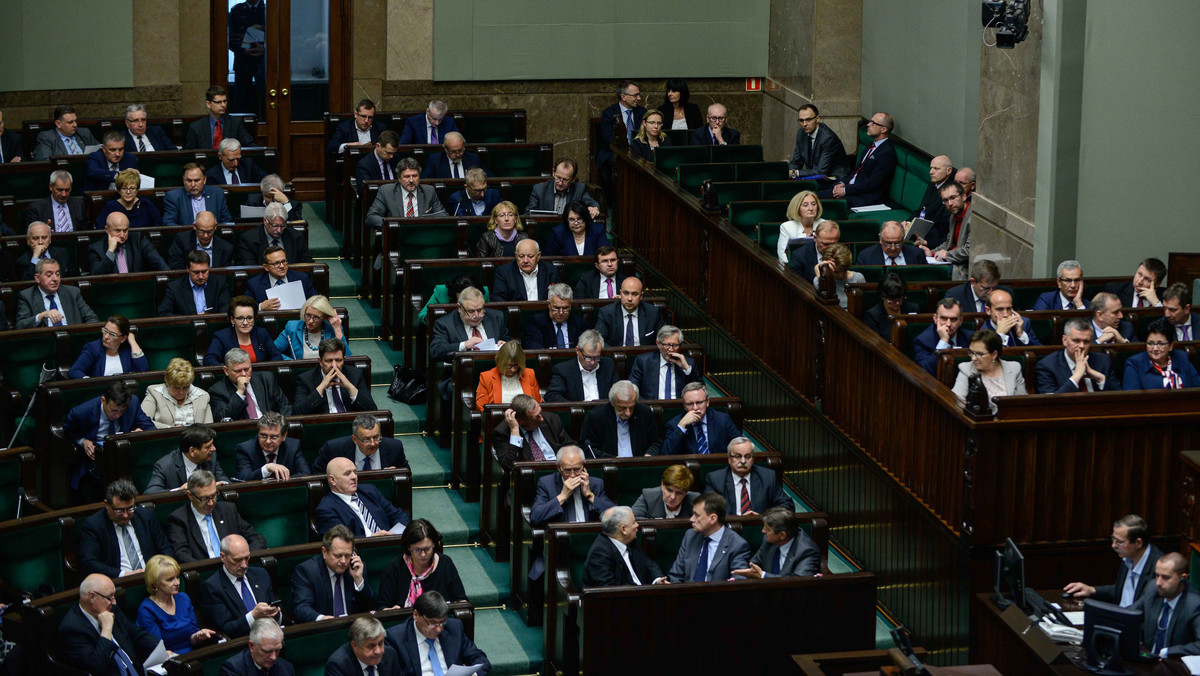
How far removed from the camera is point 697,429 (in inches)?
297

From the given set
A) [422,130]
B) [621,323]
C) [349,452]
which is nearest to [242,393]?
[349,452]

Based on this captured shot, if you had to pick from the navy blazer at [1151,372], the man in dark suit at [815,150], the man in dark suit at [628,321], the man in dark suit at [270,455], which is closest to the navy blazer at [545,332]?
the man in dark suit at [628,321]

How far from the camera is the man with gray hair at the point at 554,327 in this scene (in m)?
8.31

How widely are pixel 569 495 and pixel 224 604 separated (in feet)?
4.79

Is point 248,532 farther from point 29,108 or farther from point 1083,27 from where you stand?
point 29,108

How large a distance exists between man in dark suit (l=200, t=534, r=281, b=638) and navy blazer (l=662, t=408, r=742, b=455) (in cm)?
202

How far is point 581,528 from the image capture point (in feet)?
21.7

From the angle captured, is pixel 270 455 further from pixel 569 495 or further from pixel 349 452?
pixel 569 495

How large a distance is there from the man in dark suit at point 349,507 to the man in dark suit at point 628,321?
77.4 inches

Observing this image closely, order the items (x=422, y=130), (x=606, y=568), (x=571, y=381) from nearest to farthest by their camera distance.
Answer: (x=606, y=568) < (x=571, y=381) < (x=422, y=130)

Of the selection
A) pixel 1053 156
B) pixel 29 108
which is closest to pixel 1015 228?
pixel 1053 156

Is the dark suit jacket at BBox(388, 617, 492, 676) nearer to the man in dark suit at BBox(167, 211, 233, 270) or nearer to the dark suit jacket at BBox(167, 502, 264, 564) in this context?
the dark suit jacket at BBox(167, 502, 264, 564)

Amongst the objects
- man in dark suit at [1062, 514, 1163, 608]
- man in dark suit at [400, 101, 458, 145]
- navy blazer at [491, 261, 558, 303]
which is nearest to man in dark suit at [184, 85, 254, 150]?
man in dark suit at [400, 101, 458, 145]

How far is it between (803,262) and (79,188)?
4.51 meters
